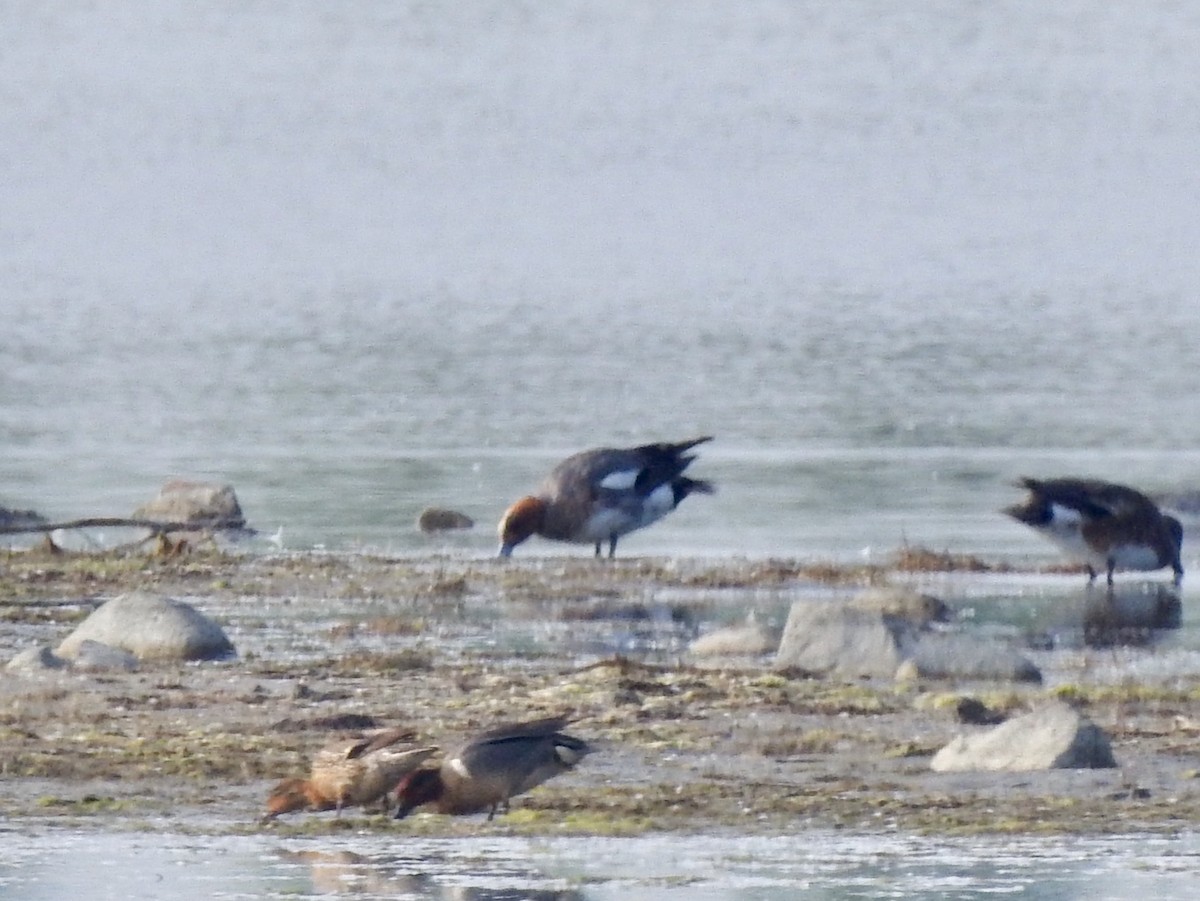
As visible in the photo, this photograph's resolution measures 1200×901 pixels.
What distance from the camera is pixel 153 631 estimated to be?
11.8 m

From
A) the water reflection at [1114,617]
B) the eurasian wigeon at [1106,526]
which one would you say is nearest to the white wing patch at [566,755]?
the water reflection at [1114,617]

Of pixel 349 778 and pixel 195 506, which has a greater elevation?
pixel 195 506

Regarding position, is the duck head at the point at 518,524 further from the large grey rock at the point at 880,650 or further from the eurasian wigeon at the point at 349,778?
the eurasian wigeon at the point at 349,778

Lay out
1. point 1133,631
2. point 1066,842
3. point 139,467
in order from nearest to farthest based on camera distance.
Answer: point 1066,842, point 1133,631, point 139,467

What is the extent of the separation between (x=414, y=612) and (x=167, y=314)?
23.6m

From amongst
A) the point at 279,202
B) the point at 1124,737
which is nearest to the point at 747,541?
the point at 1124,737

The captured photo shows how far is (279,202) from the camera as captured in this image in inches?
2194

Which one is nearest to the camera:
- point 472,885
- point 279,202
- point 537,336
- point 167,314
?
point 472,885

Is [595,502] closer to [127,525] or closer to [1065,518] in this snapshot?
[127,525]

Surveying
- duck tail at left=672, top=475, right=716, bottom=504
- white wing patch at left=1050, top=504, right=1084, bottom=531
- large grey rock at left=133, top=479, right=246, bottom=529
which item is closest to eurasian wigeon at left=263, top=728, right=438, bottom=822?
white wing patch at left=1050, top=504, right=1084, bottom=531

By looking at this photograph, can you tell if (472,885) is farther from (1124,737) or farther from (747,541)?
(747,541)

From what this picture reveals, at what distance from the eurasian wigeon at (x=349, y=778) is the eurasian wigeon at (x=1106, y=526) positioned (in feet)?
24.4

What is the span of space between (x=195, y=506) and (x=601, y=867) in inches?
379

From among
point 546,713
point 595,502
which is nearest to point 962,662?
point 546,713
